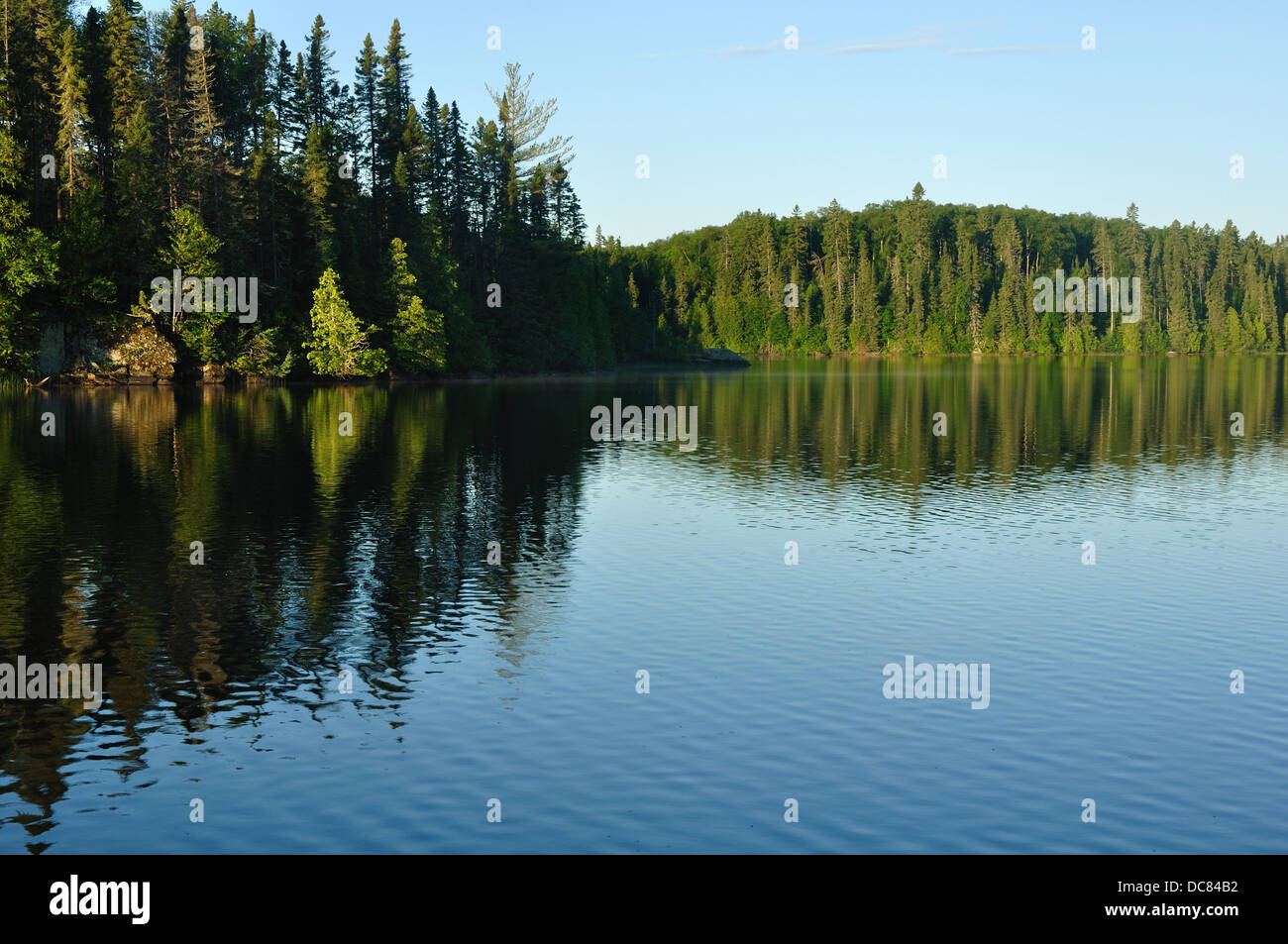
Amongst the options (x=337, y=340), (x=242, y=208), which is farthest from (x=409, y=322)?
(x=242, y=208)

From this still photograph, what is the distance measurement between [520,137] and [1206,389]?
84692mm

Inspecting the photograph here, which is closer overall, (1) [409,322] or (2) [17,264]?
(2) [17,264]

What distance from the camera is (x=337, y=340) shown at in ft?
356

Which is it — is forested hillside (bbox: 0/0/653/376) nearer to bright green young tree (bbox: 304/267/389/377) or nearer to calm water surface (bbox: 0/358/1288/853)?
bright green young tree (bbox: 304/267/389/377)

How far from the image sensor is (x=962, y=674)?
2239 cm

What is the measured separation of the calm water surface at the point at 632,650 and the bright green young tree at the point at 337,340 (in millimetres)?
53196

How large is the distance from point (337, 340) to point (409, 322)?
A: 904 cm

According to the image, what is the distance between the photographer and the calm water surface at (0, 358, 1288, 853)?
15.9m

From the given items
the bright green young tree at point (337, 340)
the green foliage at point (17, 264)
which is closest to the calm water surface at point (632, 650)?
the green foliage at point (17, 264)

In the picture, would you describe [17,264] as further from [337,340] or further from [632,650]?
[632,650]

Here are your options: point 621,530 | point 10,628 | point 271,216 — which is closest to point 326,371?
point 271,216

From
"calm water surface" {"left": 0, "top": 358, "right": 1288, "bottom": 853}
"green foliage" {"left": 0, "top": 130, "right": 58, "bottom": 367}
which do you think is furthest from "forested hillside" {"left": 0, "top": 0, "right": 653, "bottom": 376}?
"calm water surface" {"left": 0, "top": 358, "right": 1288, "bottom": 853}

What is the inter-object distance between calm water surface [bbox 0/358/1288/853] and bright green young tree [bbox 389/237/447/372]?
60625 mm
